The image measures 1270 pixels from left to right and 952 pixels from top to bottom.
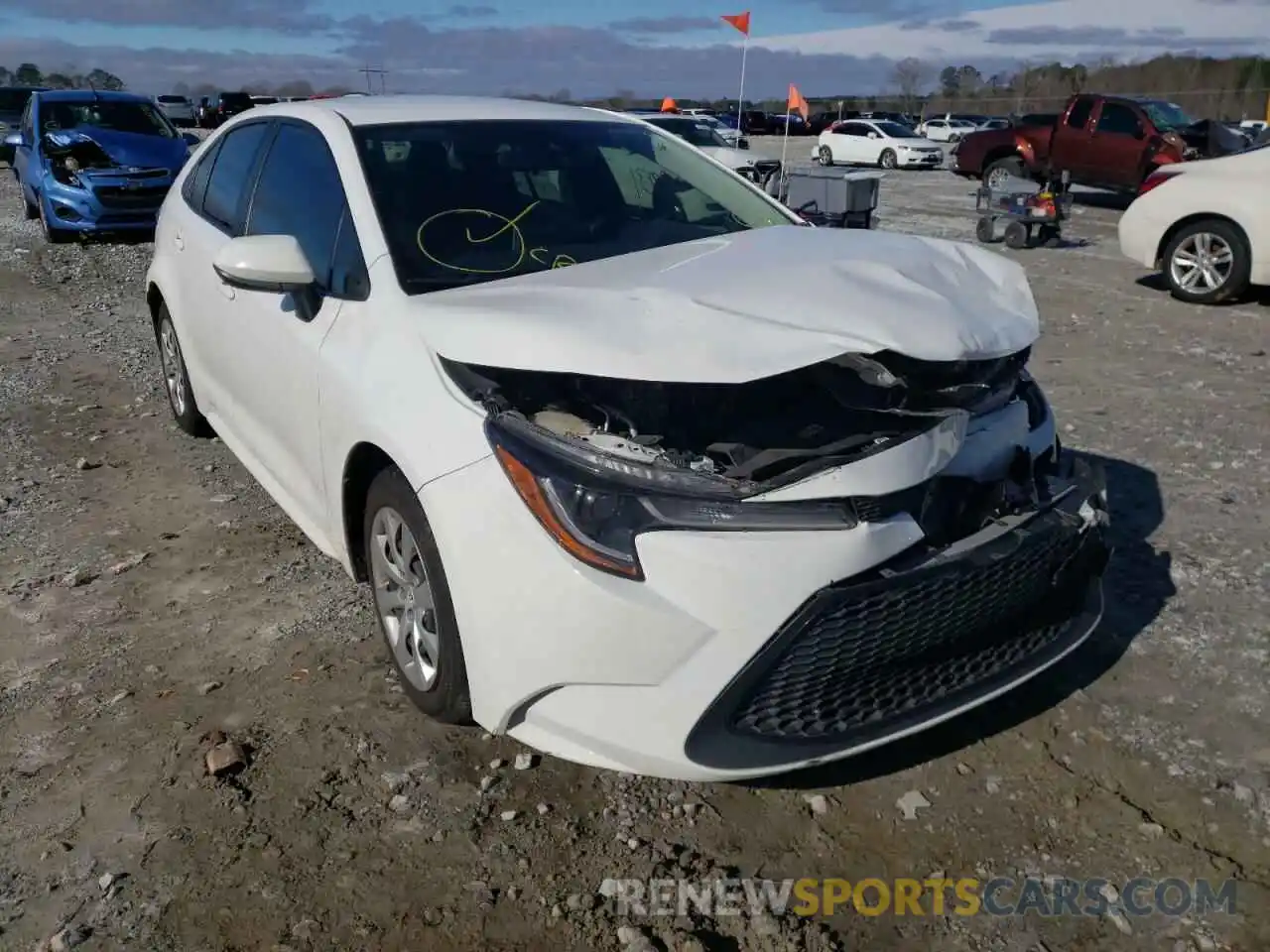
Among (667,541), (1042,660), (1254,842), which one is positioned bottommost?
(1254,842)

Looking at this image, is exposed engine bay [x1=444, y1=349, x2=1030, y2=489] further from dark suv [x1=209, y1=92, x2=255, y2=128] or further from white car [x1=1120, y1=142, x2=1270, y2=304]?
dark suv [x1=209, y1=92, x2=255, y2=128]

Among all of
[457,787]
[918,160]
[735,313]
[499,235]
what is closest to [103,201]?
[499,235]

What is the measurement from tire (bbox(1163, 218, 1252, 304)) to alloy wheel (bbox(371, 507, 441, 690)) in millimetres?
8190

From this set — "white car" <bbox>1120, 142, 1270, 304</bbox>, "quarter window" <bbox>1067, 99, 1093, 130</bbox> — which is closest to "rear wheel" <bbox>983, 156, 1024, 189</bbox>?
"quarter window" <bbox>1067, 99, 1093, 130</bbox>

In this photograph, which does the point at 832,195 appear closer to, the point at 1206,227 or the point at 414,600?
the point at 1206,227

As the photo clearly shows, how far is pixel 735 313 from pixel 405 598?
1232 mm

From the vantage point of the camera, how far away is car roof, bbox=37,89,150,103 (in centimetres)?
1245

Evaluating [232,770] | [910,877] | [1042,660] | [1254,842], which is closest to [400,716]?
[232,770]

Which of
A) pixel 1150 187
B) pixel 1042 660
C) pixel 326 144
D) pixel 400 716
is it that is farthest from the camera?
pixel 1150 187

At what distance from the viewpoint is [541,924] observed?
89.3 inches

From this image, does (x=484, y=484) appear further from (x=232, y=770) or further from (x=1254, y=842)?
(x=1254, y=842)

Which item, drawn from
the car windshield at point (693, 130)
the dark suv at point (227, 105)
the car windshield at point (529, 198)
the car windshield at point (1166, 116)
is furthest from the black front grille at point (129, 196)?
the dark suv at point (227, 105)

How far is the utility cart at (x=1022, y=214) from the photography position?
1188 cm

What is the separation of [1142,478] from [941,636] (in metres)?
2.71
